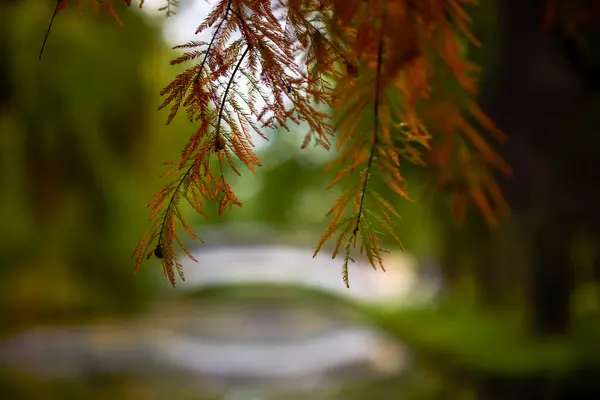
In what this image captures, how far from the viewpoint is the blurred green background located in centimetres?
368

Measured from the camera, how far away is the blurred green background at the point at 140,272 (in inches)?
145

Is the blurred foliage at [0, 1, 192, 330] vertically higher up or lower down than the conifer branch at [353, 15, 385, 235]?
higher up

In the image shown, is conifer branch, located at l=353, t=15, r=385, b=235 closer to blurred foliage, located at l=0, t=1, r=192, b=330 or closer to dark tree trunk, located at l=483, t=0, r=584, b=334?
dark tree trunk, located at l=483, t=0, r=584, b=334

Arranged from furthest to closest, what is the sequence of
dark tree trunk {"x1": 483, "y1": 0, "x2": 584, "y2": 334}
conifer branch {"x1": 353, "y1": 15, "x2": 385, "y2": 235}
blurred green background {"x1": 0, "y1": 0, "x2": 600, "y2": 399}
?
blurred green background {"x1": 0, "y1": 0, "x2": 600, "y2": 399} → dark tree trunk {"x1": 483, "y1": 0, "x2": 584, "y2": 334} → conifer branch {"x1": 353, "y1": 15, "x2": 385, "y2": 235}

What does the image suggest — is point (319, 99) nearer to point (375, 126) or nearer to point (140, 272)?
point (375, 126)

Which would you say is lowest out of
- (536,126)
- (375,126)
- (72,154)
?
(375,126)

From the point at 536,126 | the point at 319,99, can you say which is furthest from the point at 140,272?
the point at 319,99

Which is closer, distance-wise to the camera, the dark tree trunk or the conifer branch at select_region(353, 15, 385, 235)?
the conifer branch at select_region(353, 15, 385, 235)

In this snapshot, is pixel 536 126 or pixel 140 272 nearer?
pixel 536 126

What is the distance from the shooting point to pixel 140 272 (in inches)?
206

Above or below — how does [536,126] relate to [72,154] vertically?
below

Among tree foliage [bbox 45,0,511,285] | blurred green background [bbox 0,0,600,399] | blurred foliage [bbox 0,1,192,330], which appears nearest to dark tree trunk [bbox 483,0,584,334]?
blurred green background [bbox 0,0,600,399]

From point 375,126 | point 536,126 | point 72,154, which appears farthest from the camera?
point 72,154

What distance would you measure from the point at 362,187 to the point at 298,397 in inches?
163
